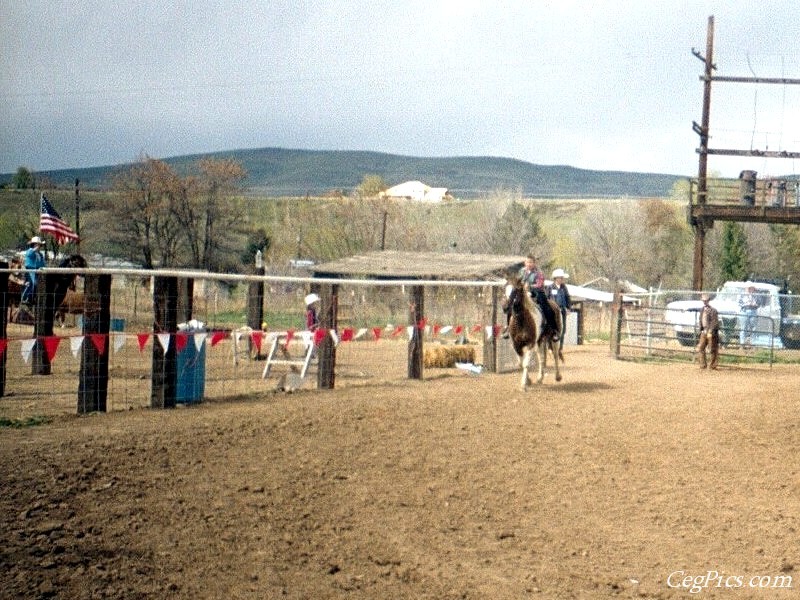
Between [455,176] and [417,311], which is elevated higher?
[455,176]

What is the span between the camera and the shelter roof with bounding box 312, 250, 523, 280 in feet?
120

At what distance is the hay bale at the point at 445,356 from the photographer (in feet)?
72.8

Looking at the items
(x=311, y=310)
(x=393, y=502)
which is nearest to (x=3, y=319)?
(x=393, y=502)

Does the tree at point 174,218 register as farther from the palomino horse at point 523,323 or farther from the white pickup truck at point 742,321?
the palomino horse at point 523,323

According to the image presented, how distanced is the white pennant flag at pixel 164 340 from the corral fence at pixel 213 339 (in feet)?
0.06

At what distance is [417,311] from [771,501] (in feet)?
29.0

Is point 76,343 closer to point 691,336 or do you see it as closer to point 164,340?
point 164,340

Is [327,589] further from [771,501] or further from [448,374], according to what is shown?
[448,374]

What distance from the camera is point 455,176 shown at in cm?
19812

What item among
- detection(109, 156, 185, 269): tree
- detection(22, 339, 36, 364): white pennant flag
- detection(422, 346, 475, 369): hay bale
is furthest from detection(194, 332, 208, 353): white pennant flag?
detection(109, 156, 185, 269): tree

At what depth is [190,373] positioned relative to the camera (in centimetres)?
1406

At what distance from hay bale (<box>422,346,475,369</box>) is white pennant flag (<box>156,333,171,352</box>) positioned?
9.50 m

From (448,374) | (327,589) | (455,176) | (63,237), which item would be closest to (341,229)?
(63,237)

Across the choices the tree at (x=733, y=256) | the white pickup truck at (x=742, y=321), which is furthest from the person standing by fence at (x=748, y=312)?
the tree at (x=733, y=256)
